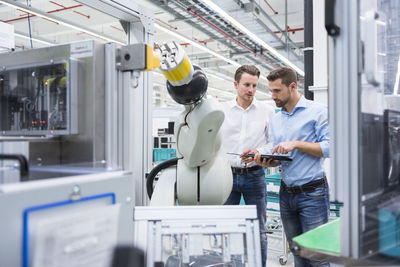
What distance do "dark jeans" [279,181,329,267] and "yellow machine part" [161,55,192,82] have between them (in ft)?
3.61

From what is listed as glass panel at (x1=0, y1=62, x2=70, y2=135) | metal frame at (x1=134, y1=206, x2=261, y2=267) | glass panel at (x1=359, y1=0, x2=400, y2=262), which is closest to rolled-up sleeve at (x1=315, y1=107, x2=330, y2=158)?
glass panel at (x1=359, y1=0, x2=400, y2=262)

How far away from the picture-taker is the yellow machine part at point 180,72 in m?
1.35

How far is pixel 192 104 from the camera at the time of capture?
1.56 m

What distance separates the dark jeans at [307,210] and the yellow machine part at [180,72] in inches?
43.3

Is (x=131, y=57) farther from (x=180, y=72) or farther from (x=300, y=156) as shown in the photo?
(x=300, y=156)

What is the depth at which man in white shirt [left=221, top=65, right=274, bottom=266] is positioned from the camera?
236 cm

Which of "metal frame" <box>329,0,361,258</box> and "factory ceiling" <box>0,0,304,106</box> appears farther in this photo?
"factory ceiling" <box>0,0,304,106</box>

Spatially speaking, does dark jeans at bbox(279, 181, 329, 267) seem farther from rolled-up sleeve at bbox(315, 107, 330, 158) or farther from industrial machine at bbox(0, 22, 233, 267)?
industrial machine at bbox(0, 22, 233, 267)

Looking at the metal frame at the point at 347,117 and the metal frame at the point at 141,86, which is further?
the metal frame at the point at 141,86

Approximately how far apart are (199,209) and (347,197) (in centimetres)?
50

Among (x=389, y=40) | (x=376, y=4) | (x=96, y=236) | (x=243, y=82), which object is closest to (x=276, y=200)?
(x=243, y=82)

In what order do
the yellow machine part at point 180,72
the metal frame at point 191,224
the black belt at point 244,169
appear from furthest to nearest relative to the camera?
the black belt at point 244,169 < the yellow machine part at point 180,72 < the metal frame at point 191,224

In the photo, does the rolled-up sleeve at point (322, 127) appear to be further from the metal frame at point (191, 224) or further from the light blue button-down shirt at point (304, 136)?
the metal frame at point (191, 224)

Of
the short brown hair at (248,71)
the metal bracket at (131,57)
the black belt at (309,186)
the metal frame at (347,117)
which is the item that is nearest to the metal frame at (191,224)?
the metal frame at (347,117)
